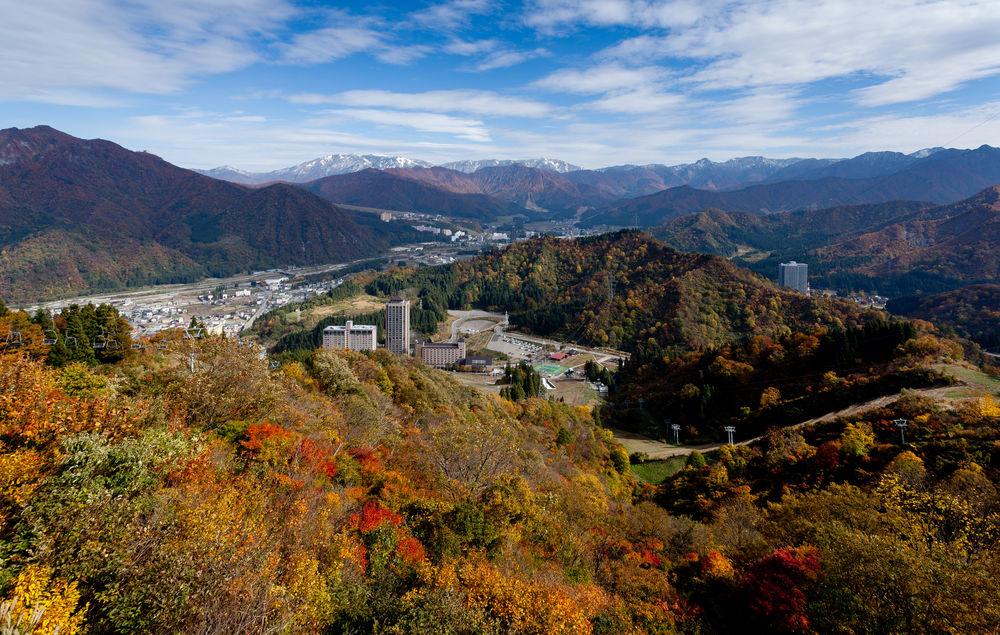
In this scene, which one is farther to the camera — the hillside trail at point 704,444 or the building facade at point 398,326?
the building facade at point 398,326

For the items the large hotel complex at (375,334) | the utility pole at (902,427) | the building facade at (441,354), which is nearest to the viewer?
the utility pole at (902,427)

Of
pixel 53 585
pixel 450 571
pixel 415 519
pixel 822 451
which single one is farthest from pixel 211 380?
pixel 822 451

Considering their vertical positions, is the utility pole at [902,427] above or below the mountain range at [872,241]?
below

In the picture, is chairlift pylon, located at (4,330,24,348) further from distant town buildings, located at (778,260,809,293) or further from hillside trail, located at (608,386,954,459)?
distant town buildings, located at (778,260,809,293)

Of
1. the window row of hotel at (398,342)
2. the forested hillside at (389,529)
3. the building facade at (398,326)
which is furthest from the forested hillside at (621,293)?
the forested hillside at (389,529)

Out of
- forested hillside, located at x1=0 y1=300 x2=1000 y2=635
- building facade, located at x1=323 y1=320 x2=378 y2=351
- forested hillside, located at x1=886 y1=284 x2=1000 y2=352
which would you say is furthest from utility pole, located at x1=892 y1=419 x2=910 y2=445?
forested hillside, located at x1=886 y1=284 x2=1000 y2=352

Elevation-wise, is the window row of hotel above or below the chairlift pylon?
below

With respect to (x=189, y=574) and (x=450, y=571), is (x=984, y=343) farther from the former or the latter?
(x=189, y=574)

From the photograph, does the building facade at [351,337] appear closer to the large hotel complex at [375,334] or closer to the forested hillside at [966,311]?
the large hotel complex at [375,334]
